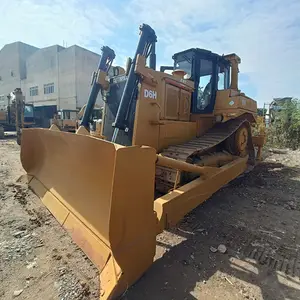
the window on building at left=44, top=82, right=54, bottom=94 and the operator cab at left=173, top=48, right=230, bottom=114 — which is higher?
the window on building at left=44, top=82, right=54, bottom=94

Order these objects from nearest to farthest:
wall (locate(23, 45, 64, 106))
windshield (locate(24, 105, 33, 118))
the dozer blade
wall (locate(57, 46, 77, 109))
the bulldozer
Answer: the dozer blade → the bulldozer → windshield (locate(24, 105, 33, 118)) → wall (locate(57, 46, 77, 109)) → wall (locate(23, 45, 64, 106))

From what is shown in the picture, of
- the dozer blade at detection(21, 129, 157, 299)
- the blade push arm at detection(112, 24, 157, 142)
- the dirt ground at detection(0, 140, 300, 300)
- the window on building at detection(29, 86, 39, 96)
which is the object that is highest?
the window on building at detection(29, 86, 39, 96)

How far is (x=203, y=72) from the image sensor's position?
4.92m

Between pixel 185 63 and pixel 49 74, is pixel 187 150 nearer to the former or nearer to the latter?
pixel 185 63

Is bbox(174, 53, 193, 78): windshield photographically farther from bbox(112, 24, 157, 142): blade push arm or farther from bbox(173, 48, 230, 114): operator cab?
bbox(112, 24, 157, 142): blade push arm

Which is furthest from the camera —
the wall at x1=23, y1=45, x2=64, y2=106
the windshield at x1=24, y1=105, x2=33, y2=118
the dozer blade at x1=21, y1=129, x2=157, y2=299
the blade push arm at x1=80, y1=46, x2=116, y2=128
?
the wall at x1=23, y1=45, x2=64, y2=106

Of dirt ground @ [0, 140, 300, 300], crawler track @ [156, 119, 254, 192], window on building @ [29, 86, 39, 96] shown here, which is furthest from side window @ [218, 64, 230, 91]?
window on building @ [29, 86, 39, 96]

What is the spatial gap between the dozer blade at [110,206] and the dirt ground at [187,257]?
0.22 metres

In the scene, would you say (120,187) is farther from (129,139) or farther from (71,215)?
(129,139)

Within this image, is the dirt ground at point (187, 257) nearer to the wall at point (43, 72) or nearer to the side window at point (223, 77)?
the side window at point (223, 77)

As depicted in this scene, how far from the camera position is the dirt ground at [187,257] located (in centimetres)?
202

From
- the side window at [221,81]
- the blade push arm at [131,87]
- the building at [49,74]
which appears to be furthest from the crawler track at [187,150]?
the building at [49,74]

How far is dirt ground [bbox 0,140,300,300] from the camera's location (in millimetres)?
2018

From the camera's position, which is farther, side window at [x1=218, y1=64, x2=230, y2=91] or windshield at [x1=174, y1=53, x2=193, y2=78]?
side window at [x1=218, y1=64, x2=230, y2=91]
